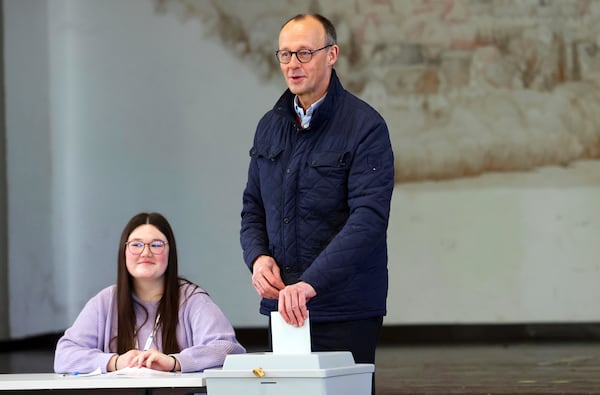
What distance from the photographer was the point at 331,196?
280 cm

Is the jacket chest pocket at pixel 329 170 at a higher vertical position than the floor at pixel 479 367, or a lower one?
higher

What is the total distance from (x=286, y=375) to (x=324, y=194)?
0.60m

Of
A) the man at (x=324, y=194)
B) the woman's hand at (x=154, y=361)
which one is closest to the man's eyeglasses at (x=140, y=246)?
the woman's hand at (x=154, y=361)

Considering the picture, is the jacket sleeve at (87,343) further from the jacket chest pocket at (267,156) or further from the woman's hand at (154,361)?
the jacket chest pocket at (267,156)

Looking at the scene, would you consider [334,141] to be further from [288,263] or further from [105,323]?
[105,323]

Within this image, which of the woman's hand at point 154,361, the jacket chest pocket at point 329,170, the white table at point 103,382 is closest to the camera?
the white table at point 103,382

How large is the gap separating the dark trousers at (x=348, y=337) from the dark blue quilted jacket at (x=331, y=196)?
3 cm

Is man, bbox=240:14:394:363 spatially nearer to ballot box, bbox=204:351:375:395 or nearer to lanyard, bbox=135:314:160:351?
ballot box, bbox=204:351:375:395

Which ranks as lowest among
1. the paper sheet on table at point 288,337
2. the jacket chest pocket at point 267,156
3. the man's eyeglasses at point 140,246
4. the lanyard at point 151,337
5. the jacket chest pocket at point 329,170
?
the lanyard at point 151,337

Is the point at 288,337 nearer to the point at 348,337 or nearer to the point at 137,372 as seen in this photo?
the point at 348,337

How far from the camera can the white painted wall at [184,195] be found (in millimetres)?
9016

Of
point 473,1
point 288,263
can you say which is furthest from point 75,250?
point 288,263

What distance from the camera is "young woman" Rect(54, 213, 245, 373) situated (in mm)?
3279

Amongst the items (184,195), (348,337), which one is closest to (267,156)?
(348,337)
